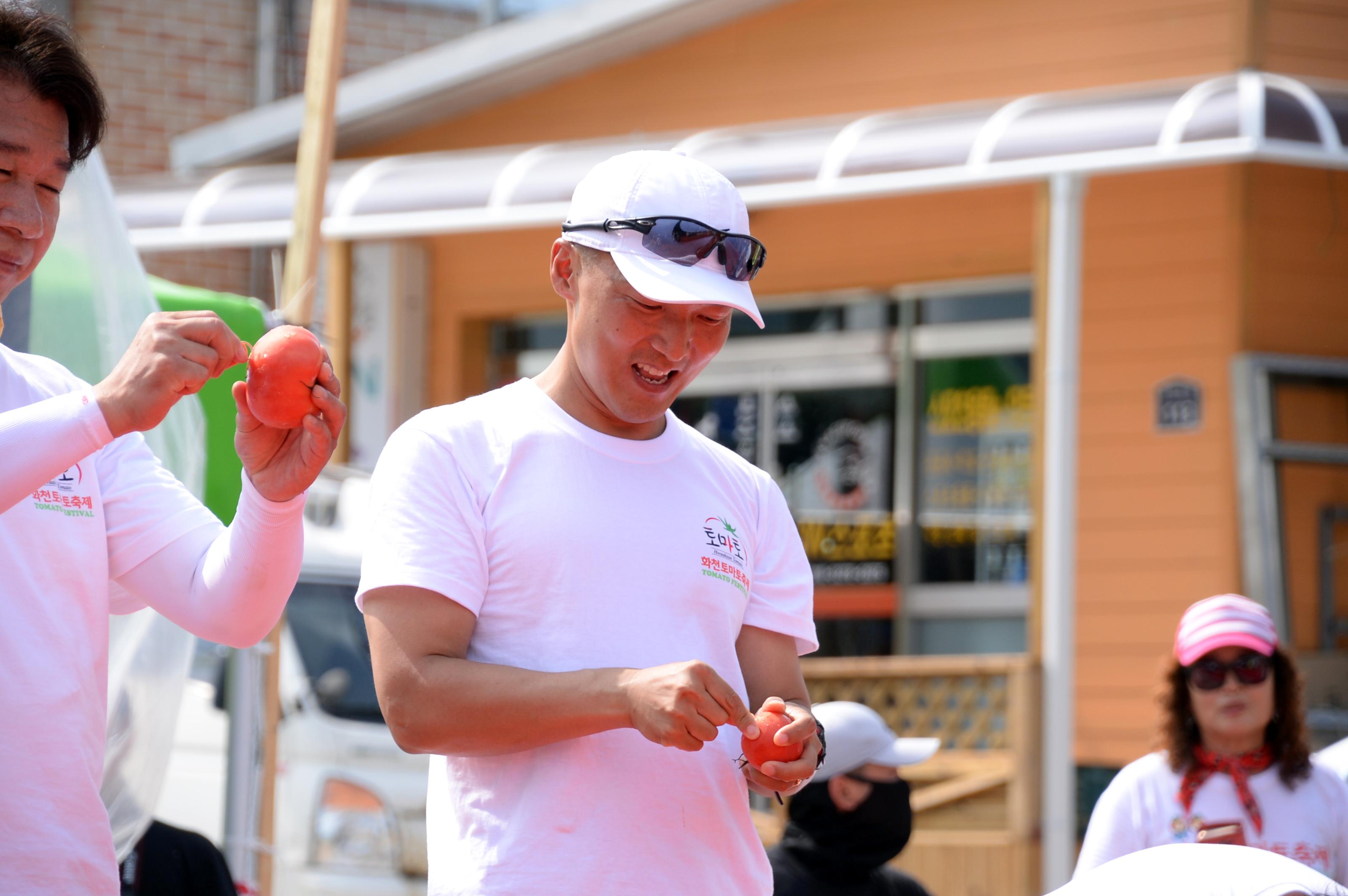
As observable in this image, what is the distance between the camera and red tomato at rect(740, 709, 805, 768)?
91.6 inches

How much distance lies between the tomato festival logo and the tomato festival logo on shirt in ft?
2.90

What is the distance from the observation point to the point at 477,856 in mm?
2324

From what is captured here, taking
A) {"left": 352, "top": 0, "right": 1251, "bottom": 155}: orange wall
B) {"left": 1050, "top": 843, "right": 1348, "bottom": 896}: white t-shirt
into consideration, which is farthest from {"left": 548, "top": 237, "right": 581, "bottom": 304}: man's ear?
{"left": 352, "top": 0, "right": 1251, "bottom": 155}: orange wall

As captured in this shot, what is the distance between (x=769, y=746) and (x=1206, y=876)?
23.5 inches

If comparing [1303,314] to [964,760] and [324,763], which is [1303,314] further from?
[324,763]

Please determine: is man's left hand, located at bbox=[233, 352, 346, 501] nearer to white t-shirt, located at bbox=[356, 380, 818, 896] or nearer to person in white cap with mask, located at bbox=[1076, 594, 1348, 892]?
Result: white t-shirt, located at bbox=[356, 380, 818, 896]

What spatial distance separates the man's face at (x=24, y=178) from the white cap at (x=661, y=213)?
2.41 feet

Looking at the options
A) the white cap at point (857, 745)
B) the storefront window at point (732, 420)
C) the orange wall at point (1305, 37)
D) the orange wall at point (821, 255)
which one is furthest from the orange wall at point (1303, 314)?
the white cap at point (857, 745)

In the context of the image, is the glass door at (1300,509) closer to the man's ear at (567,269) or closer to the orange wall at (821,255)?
the orange wall at (821,255)

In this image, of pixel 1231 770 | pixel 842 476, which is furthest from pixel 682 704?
pixel 842 476

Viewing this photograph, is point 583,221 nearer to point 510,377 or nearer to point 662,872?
point 662,872

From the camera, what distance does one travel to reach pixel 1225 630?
188 inches

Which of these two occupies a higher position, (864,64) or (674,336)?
(864,64)

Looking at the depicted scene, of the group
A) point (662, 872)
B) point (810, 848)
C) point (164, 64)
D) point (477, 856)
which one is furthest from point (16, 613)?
point (164, 64)
